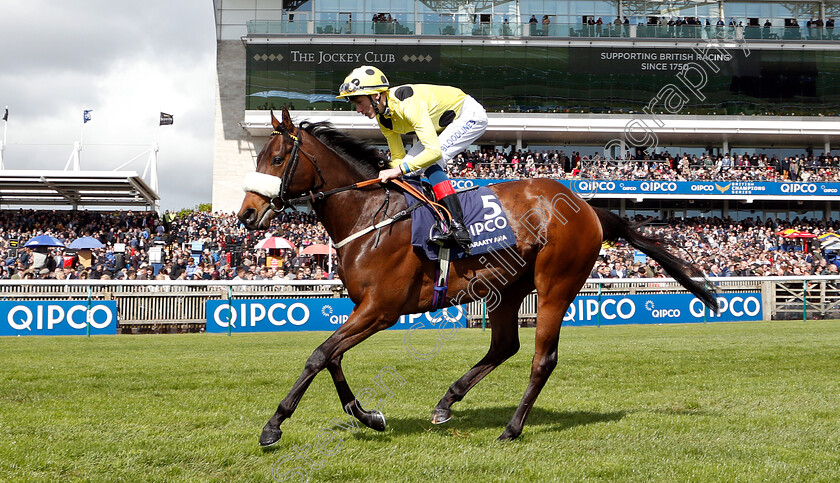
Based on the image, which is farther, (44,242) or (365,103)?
(44,242)

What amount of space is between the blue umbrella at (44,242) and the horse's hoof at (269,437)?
2074cm

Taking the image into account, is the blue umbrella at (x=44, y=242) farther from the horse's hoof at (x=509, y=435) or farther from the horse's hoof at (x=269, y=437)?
the horse's hoof at (x=509, y=435)

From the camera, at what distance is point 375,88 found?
4.88m

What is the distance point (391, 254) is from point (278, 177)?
0.93 meters

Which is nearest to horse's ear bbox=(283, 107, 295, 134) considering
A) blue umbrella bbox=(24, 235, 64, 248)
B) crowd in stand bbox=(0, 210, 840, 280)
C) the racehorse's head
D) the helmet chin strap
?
the racehorse's head

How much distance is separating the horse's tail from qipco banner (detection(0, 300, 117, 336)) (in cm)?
Result: 1169

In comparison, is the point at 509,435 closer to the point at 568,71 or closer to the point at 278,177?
the point at 278,177

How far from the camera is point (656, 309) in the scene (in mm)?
16812

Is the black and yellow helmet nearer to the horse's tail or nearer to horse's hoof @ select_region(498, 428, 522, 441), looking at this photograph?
the horse's tail

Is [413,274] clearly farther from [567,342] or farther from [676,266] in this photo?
[567,342]

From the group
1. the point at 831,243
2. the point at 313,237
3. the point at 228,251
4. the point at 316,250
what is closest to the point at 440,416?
the point at 316,250

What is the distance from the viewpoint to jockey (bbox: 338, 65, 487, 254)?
4.86 m

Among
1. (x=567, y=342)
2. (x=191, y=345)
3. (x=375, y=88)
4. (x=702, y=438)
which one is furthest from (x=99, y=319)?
(x=702, y=438)

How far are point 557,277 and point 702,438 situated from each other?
147 cm
